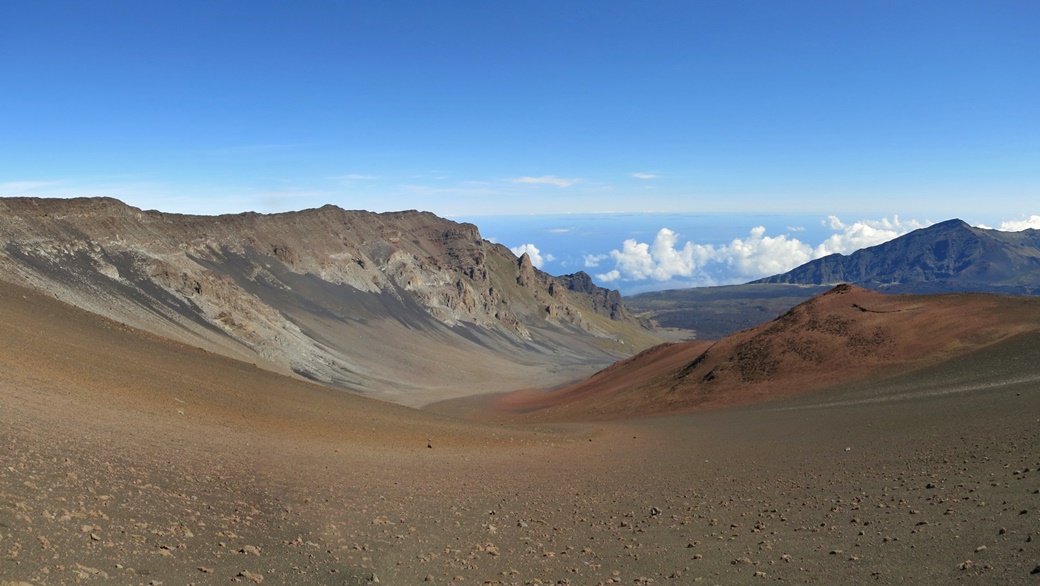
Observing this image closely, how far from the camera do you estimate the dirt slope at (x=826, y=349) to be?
37.2 m

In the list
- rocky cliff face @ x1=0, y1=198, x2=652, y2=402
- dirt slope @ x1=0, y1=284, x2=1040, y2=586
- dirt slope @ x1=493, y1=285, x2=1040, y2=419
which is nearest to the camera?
dirt slope @ x1=0, y1=284, x2=1040, y2=586

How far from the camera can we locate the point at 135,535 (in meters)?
10.7

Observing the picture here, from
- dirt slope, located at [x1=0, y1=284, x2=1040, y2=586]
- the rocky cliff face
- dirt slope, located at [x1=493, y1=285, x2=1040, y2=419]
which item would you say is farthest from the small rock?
the rocky cliff face

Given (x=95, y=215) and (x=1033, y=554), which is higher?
(x=95, y=215)

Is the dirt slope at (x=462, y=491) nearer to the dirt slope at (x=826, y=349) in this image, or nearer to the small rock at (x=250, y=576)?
the small rock at (x=250, y=576)

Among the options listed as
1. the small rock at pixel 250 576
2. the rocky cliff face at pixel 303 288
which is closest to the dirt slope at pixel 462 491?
the small rock at pixel 250 576

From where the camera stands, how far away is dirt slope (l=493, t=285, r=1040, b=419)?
122 ft

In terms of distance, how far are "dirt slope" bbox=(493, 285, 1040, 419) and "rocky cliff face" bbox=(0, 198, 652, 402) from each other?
3801 centimetres

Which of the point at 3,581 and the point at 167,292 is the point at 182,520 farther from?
the point at 167,292

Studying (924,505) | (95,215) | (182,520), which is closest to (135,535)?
(182,520)

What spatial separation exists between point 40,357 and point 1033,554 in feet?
89.6

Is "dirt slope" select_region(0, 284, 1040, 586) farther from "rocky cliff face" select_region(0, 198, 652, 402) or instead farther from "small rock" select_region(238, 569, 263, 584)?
"rocky cliff face" select_region(0, 198, 652, 402)

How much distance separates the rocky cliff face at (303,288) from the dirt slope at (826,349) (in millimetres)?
38008

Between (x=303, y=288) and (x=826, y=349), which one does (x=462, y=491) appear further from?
(x=303, y=288)
